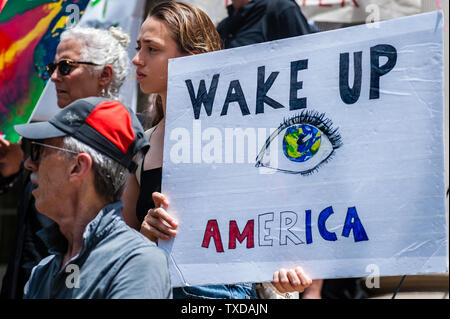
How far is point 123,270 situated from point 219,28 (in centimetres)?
265

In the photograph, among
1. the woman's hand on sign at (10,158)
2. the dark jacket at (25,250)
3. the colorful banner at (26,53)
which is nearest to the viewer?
the dark jacket at (25,250)

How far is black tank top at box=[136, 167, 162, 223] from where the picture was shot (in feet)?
9.42

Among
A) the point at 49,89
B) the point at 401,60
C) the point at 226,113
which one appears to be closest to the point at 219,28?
the point at 49,89

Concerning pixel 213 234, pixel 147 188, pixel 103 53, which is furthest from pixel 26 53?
pixel 213 234

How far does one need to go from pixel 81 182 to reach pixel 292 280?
0.74m

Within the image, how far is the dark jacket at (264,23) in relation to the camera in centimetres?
405

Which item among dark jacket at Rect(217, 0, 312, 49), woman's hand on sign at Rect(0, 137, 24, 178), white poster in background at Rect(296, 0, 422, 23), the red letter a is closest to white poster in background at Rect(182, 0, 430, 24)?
white poster in background at Rect(296, 0, 422, 23)

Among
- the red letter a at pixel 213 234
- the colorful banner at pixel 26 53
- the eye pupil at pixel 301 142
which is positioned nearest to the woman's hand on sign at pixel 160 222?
the red letter a at pixel 213 234

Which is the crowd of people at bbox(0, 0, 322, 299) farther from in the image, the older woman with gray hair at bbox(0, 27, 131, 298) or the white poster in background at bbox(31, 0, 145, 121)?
the white poster in background at bbox(31, 0, 145, 121)

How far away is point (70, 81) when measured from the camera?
3.69 m

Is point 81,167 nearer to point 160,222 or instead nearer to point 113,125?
point 113,125

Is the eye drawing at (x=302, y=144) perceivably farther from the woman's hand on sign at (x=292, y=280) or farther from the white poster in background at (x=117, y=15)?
the white poster in background at (x=117, y=15)

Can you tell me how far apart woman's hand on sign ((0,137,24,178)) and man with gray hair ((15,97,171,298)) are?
163 centimetres

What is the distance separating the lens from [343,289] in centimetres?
570
